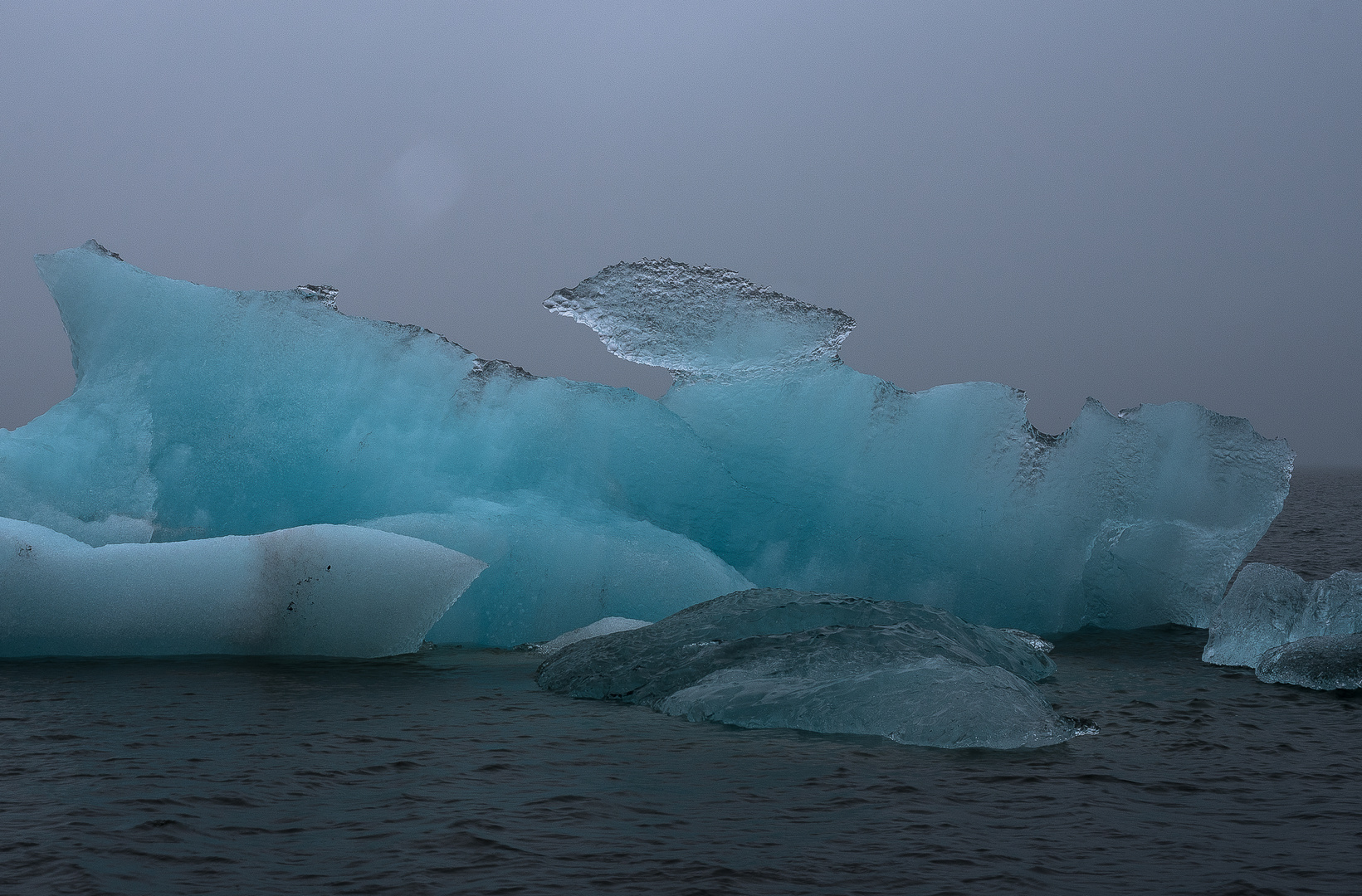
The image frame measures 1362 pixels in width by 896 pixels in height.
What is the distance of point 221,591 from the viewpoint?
27.4 feet

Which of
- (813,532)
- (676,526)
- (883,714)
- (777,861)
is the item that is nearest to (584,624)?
(676,526)

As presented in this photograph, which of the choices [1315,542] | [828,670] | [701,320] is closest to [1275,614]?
[828,670]

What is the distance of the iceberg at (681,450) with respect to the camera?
10281 mm

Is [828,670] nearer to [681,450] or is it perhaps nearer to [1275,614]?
[681,450]

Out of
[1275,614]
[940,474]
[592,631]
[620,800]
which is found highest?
[940,474]

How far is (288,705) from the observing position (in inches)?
254

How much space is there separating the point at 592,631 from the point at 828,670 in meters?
2.89

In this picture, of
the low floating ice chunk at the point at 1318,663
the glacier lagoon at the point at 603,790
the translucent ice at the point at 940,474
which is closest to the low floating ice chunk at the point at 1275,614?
the glacier lagoon at the point at 603,790

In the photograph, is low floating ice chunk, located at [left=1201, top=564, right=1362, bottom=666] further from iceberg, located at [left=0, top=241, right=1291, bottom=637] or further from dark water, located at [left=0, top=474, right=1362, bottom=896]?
dark water, located at [left=0, top=474, right=1362, bottom=896]

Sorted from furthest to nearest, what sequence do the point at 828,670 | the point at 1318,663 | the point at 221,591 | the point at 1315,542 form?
1. the point at 1315,542
2. the point at 221,591
3. the point at 1318,663
4. the point at 828,670

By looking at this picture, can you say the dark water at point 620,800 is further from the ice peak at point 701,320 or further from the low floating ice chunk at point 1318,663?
the ice peak at point 701,320

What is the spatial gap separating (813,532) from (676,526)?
1346mm

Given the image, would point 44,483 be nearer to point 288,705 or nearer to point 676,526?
point 288,705

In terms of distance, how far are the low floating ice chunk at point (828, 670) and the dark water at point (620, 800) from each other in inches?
8.1
